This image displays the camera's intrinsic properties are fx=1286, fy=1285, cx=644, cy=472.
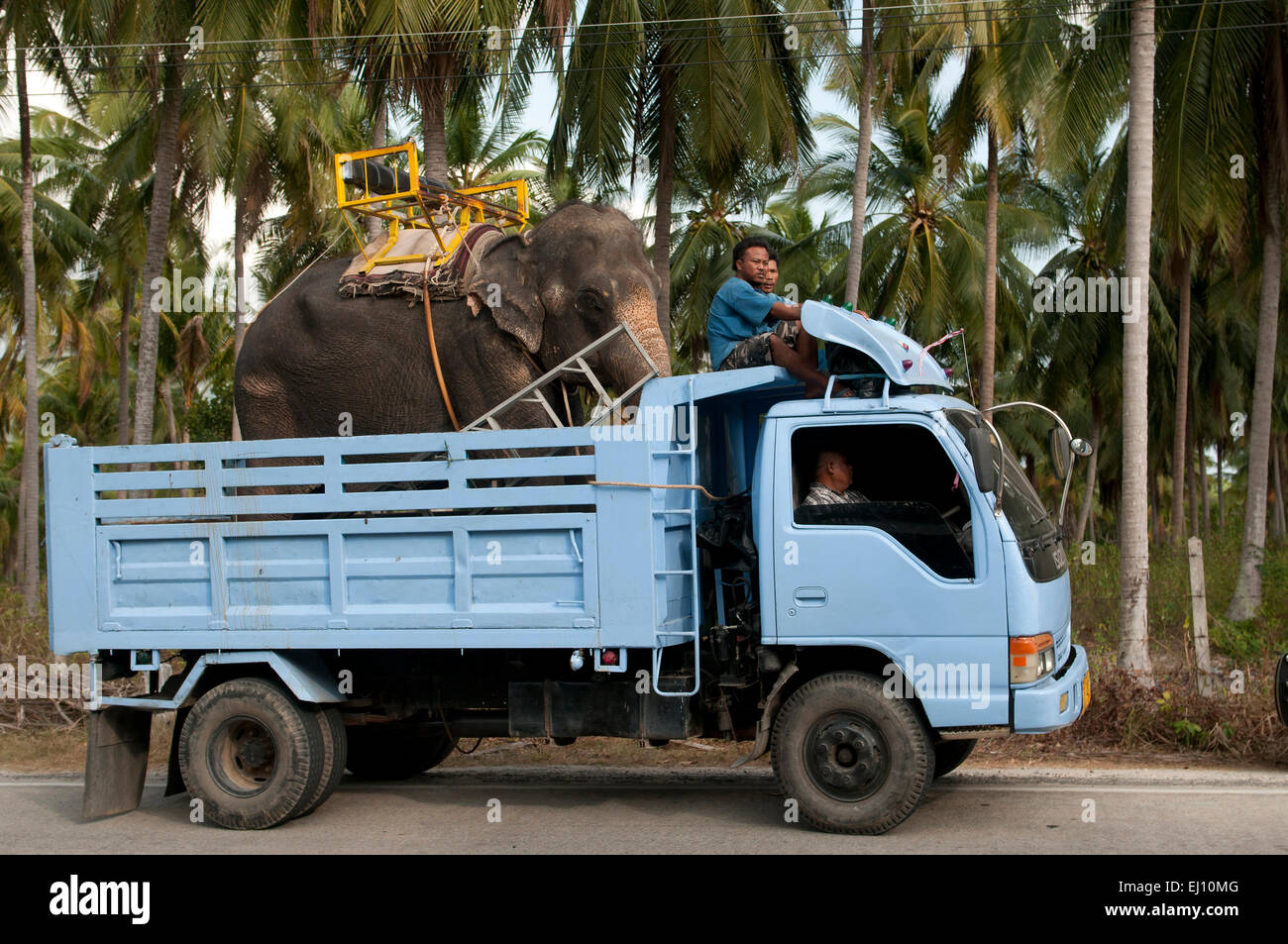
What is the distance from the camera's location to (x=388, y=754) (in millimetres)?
8336

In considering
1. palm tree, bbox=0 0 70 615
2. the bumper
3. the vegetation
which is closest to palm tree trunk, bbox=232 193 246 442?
the vegetation

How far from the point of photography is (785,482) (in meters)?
6.32

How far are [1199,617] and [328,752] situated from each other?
245 inches

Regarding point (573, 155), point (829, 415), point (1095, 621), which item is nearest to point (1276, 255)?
point (1095, 621)

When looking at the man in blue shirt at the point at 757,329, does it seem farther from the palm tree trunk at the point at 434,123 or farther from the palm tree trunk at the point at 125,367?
the palm tree trunk at the point at 125,367

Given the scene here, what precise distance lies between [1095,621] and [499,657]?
7836 millimetres

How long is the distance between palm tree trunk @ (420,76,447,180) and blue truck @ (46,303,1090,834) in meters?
8.52

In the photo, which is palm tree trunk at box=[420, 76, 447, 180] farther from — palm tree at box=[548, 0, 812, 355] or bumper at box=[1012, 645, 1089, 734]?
bumper at box=[1012, 645, 1089, 734]

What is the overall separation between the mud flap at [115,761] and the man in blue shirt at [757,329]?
400 centimetres

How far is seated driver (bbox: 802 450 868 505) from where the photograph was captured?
21.0 feet

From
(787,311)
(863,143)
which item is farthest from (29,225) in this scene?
(787,311)

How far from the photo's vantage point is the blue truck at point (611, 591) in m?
6.12

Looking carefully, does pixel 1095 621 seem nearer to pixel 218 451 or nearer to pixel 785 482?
pixel 785 482

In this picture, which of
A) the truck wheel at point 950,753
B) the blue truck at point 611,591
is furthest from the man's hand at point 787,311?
the truck wheel at point 950,753
